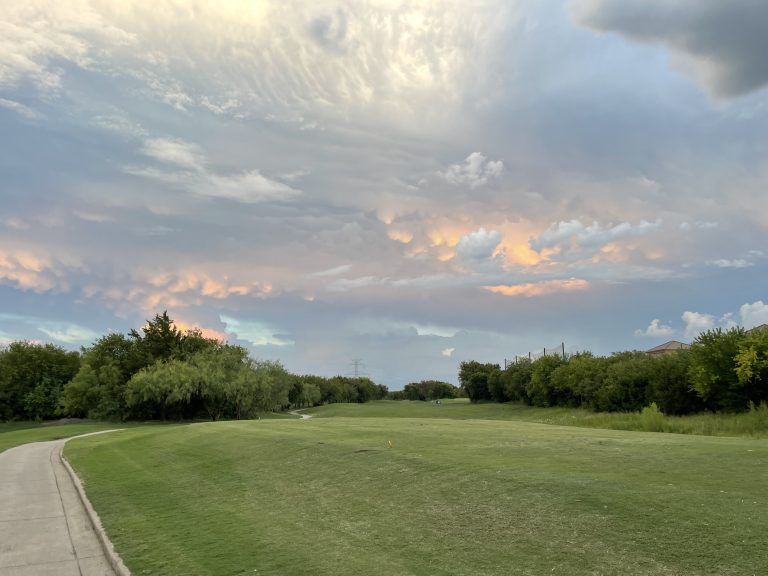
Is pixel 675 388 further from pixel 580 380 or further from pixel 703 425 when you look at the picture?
pixel 703 425

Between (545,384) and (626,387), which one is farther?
(545,384)

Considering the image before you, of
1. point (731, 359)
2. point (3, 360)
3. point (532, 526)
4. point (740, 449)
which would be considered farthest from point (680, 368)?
point (3, 360)

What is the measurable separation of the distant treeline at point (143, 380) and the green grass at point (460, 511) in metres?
52.9

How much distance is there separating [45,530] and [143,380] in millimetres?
57718

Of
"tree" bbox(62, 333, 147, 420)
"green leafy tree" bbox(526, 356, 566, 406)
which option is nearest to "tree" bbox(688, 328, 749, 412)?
"green leafy tree" bbox(526, 356, 566, 406)

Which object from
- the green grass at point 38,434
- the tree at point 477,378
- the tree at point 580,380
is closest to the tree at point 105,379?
the green grass at point 38,434

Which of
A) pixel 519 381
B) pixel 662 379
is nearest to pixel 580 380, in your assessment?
pixel 662 379

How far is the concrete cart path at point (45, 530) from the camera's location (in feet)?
32.0

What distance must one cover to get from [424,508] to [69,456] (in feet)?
74.7

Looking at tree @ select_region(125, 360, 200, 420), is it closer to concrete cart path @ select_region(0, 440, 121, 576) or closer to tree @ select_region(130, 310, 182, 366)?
tree @ select_region(130, 310, 182, 366)

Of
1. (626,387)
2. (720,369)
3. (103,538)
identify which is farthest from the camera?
(626,387)

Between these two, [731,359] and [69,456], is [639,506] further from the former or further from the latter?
[731,359]

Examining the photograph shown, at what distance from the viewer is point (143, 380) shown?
65.9 meters

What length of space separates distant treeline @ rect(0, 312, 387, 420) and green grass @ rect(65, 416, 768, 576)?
52876mm
